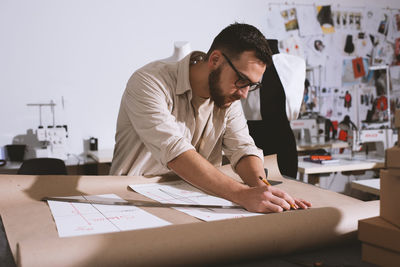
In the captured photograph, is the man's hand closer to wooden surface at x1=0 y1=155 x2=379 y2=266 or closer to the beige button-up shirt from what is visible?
wooden surface at x1=0 y1=155 x2=379 y2=266

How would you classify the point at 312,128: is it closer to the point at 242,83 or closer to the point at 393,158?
the point at 242,83

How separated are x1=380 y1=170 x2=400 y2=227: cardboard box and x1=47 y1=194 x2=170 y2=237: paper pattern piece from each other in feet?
1.48

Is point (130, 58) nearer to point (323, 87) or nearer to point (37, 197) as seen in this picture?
point (323, 87)

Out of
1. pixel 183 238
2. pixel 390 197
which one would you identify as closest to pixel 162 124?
pixel 183 238

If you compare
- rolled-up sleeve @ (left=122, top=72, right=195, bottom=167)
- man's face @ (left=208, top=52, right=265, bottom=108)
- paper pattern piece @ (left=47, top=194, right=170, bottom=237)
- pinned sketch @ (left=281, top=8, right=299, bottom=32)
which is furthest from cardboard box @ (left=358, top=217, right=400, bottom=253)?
pinned sketch @ (left=281, top=8, right=299, bottom=32)

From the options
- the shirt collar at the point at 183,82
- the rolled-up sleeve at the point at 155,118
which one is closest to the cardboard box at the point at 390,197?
the rolled-up sleeve at the point at 155,118

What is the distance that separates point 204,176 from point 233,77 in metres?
0.44

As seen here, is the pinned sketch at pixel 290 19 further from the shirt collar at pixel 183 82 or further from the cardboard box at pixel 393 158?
the cardboard box at pixel 393 158

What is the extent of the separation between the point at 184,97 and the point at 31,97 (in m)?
2.39

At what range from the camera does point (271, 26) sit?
167 inches

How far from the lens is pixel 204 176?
3.91ft

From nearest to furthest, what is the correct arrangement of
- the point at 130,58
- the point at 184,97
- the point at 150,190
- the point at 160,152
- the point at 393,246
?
the point at 393,246 → the point at 150,190 → the point at 160,152 → the point at 184,97 → the point at 130,58

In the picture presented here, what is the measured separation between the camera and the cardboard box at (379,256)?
62 centimetres

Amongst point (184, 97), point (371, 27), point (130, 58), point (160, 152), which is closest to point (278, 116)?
point (184, 97)
